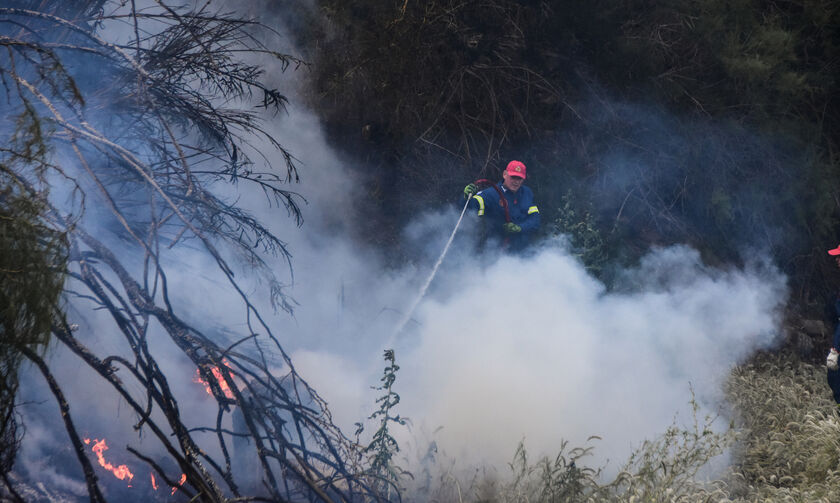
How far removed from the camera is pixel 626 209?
10.5 metres

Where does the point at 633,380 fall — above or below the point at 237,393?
above

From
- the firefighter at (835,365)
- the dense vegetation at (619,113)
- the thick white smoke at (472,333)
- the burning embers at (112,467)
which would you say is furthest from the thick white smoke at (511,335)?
the burning embers at (112,467)

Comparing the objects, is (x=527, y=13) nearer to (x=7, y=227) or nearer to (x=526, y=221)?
(x=526, y=221)

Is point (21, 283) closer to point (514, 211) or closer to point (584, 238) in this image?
point (514, 211)

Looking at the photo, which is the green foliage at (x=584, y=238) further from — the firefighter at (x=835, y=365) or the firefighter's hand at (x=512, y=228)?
the firefighter at (x=835, y=365)

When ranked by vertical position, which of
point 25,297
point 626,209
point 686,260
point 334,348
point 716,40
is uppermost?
point 716,40

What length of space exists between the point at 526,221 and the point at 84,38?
480 centimetres

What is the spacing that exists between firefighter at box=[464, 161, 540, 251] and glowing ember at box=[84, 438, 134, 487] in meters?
4.47

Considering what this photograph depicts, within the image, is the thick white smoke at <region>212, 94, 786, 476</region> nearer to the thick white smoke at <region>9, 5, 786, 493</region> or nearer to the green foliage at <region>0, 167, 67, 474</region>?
the thick white smoke at <region>9, 5, 786, 493</region>

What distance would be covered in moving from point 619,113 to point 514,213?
132 inches

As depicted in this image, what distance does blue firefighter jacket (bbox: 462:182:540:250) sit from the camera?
25.9 ft

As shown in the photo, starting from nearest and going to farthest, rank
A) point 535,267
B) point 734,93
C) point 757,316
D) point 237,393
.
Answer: point 237,393 < point 535,267 < point 757,316 < point 734,93

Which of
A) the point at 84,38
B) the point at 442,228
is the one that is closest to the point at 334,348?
the point at 442,228

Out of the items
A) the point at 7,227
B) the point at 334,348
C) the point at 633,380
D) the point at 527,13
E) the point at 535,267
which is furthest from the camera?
the point at 527,13
